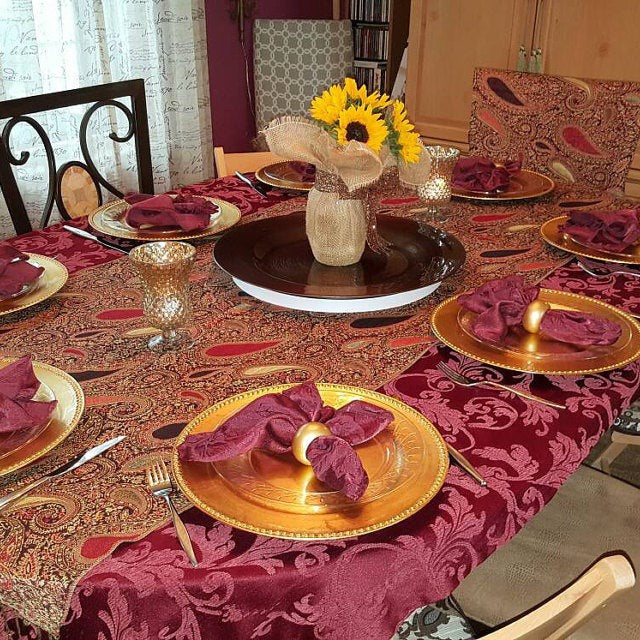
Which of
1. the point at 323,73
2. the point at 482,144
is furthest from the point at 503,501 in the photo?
the point at 323,73

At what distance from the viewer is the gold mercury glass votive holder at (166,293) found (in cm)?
96

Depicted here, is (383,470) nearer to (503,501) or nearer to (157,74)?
(503,501)

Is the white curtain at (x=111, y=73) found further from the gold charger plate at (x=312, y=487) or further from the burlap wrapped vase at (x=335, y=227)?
the gold charger plate at (x=312, y=487)

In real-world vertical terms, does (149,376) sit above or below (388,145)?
below

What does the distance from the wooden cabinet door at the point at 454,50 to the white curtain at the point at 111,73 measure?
95 cm

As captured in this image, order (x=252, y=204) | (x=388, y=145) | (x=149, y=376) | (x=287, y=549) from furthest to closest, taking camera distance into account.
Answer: (x=252, y=204) < (x=388, y=145) < (x=149, y=376) < (x=287, y=549)

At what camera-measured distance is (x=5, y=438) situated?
0.77 m

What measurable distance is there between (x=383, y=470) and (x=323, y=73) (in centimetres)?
307

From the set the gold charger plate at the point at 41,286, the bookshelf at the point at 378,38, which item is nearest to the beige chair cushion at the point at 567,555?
the gold charger plate at the point at 41,286

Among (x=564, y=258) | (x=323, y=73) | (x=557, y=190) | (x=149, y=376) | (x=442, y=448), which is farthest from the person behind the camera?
(x=323, y=73)

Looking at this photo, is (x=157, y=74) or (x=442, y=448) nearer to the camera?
(x=442, y=448)

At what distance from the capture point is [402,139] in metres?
1.12

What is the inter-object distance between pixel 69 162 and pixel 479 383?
3.99 feet

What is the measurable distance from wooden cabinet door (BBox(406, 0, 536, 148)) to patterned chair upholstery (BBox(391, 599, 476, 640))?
256 centimetres
